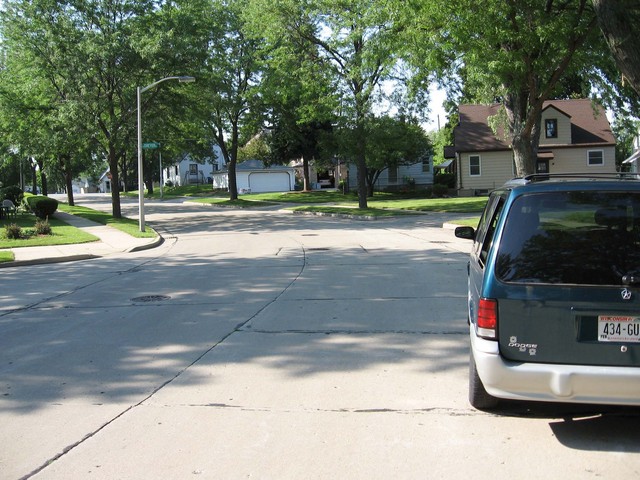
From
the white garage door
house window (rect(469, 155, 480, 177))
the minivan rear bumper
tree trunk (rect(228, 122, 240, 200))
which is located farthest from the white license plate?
the white garage door

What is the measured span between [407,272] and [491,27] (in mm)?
9004

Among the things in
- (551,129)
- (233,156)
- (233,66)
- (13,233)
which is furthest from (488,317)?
(233,156)

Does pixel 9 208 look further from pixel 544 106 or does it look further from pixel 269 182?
pixel 269 182

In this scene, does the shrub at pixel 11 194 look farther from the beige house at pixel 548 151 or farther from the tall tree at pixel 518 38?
the beige house at pixel 548 151

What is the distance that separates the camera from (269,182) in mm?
73500

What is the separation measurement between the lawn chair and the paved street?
20.8 meters

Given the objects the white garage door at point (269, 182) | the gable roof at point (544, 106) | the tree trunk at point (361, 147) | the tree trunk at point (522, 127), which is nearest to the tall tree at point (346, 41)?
the tree trunk at point (361, 147)

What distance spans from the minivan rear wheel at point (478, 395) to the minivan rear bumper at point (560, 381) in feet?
1.77

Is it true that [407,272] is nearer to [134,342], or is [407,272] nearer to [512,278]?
[134,342]

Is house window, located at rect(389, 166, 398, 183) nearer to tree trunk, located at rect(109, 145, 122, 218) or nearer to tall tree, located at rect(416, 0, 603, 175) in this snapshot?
tree trunk, located at rect(109, 145, 122, 218)

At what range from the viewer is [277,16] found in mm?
32969

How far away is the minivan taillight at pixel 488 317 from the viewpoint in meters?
4.12

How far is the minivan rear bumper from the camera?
390 cm

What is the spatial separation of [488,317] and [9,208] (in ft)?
104
